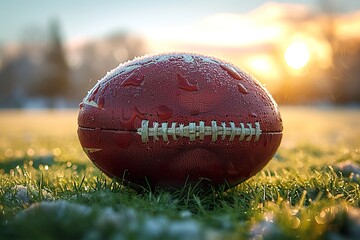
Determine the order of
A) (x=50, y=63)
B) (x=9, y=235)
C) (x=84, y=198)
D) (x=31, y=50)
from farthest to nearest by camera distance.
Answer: (x=31, y=50), (x=50, y=63), (x=84, y=198), (x=9, y=235)

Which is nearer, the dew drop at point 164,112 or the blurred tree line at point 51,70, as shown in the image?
the dew drop at point 164,112

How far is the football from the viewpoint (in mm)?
2941

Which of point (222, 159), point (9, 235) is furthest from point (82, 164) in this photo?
point (9, 235)

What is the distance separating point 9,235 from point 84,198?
0.79 metres

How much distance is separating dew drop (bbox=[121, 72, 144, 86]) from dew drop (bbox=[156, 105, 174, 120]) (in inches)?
10.3

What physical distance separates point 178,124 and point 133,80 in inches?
18.1

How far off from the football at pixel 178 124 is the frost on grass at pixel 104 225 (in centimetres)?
84

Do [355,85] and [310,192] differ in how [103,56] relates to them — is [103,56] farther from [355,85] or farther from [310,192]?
[310,192]

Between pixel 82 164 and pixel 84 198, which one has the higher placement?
pixel 84 198

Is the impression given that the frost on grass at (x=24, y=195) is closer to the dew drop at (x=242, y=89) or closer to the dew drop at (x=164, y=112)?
the dew drop at (x=164, y=112)

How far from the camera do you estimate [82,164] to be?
535 centimetres

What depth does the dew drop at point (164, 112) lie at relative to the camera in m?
2.93

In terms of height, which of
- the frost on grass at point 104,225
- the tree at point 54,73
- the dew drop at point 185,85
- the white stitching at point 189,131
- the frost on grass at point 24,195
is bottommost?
the tree at point 54,73

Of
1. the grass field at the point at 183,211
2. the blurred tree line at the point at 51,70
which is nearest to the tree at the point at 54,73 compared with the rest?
the blurred tree line at the point at 51,70
